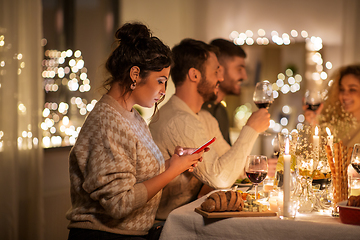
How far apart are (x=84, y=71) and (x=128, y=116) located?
2.03 metres

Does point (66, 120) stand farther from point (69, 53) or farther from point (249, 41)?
point (249, 41)

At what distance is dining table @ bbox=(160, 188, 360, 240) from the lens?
106 centimetres

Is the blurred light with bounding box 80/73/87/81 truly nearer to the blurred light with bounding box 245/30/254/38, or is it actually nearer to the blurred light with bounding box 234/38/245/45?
the blurred light with bounding box 234/38/245/45

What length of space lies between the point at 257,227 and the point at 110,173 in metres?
0.53

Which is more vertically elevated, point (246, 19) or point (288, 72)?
point (246, 19)

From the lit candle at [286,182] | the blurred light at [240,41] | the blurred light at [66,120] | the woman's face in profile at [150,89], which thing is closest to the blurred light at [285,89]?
the blurred light at [240,41]

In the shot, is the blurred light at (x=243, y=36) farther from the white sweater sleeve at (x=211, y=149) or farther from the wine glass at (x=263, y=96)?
the white sweater sleeve at (x=211, y=149)

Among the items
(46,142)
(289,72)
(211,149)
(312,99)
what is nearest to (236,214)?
(211,149)

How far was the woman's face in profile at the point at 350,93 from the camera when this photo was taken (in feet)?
9.68

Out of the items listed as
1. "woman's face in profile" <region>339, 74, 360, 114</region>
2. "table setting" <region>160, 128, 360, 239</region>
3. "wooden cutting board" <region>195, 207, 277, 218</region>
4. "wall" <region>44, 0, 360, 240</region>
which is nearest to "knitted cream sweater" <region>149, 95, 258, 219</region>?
"table setting" <region>160, 128, 360, 239</region>

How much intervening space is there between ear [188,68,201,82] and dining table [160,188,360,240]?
3.05 feet

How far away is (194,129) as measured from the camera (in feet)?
5.90

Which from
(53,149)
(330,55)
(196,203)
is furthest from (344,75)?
(53,149)

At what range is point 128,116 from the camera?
1.48 metres
